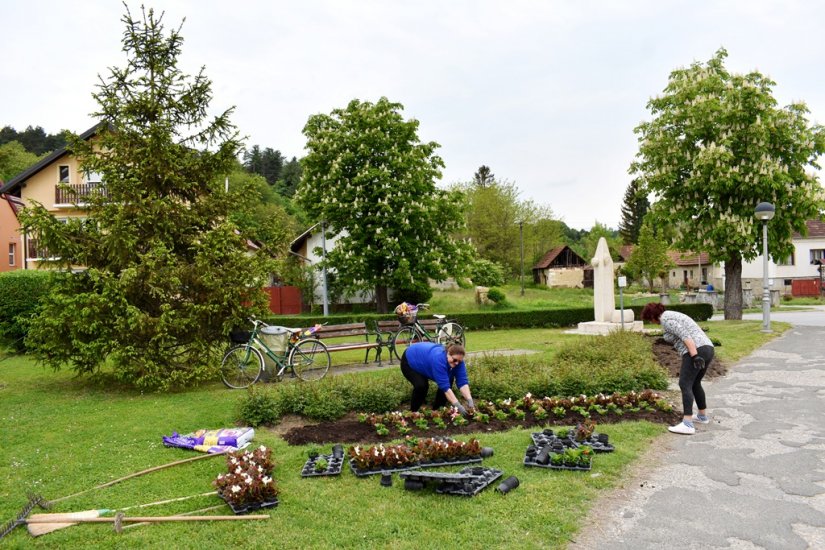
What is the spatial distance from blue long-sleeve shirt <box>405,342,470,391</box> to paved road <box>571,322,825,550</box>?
233 cm

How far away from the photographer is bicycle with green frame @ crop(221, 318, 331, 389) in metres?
10.5

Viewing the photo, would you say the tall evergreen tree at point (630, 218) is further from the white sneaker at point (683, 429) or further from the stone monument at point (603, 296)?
the white sneaker at point (683, 429)

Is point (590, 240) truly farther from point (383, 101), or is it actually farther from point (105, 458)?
point (105, 458)

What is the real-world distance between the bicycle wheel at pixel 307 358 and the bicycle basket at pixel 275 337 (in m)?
0.22

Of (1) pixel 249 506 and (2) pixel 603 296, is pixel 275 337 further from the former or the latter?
(2) pixel 603 296

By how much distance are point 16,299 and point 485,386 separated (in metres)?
15.7

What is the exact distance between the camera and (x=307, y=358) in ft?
36.5

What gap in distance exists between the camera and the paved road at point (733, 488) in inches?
160

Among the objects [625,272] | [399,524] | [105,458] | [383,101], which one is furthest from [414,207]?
[625,272]

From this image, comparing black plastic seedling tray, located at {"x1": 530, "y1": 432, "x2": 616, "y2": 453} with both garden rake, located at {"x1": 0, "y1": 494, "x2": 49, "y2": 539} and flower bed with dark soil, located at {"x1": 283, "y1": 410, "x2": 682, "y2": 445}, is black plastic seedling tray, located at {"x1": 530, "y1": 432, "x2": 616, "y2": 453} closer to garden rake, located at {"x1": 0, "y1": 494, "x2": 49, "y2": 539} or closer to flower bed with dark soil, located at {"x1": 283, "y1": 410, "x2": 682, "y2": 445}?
flower bed with dark soil, located at {"x1": 283, "y1": 410, "x2": 682, "y2": 445}

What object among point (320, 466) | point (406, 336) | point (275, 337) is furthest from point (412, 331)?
point (320, 466)

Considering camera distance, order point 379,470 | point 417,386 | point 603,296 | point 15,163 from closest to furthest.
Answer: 1. point 379,470
2. point 417,386
3. point 603,296
4. point 15,163

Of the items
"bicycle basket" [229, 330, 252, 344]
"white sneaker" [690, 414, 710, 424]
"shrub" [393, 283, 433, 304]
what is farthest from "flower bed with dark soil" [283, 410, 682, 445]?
"shrub" [393, 283, 433, 304]

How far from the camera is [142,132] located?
1072 centimetres
